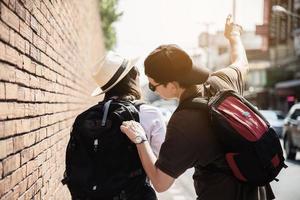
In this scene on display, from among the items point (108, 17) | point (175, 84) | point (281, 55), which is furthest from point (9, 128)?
point (281, 55)

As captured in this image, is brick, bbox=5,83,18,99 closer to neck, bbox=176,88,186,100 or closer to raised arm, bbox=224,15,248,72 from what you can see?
neck, bbox=176,88,186,100

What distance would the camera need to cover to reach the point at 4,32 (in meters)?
2.93

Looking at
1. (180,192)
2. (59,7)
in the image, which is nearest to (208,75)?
(59,7)

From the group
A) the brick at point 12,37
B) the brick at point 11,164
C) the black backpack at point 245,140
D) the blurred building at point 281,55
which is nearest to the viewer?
the black backpack at point 245,140

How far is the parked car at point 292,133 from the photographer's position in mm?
16172

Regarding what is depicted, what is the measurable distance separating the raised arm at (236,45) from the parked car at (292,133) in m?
12.7

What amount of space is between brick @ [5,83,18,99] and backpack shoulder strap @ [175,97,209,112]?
91 centimetres

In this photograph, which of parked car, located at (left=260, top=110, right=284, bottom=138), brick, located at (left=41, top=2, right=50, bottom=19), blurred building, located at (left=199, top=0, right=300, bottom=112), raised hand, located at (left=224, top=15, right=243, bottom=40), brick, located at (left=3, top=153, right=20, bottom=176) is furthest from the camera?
blurred building, located at (left=199, top=0, right=300, bottom=112)

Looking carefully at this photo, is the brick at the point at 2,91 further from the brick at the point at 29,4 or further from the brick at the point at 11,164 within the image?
the brick at the point at 29,4

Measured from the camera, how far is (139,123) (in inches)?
126

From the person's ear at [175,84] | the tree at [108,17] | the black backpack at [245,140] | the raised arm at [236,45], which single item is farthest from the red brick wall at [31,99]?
the tree at [108,17]

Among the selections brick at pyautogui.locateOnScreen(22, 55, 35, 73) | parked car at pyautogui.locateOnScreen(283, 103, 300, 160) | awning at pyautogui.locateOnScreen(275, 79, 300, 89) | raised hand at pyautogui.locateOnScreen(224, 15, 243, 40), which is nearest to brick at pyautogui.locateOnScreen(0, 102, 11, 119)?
brick at pyautogui.locateOnScreen(22, 55, 35, 73)

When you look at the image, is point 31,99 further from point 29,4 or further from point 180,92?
point 180,92

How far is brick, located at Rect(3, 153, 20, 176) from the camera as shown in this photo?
9.72ft
